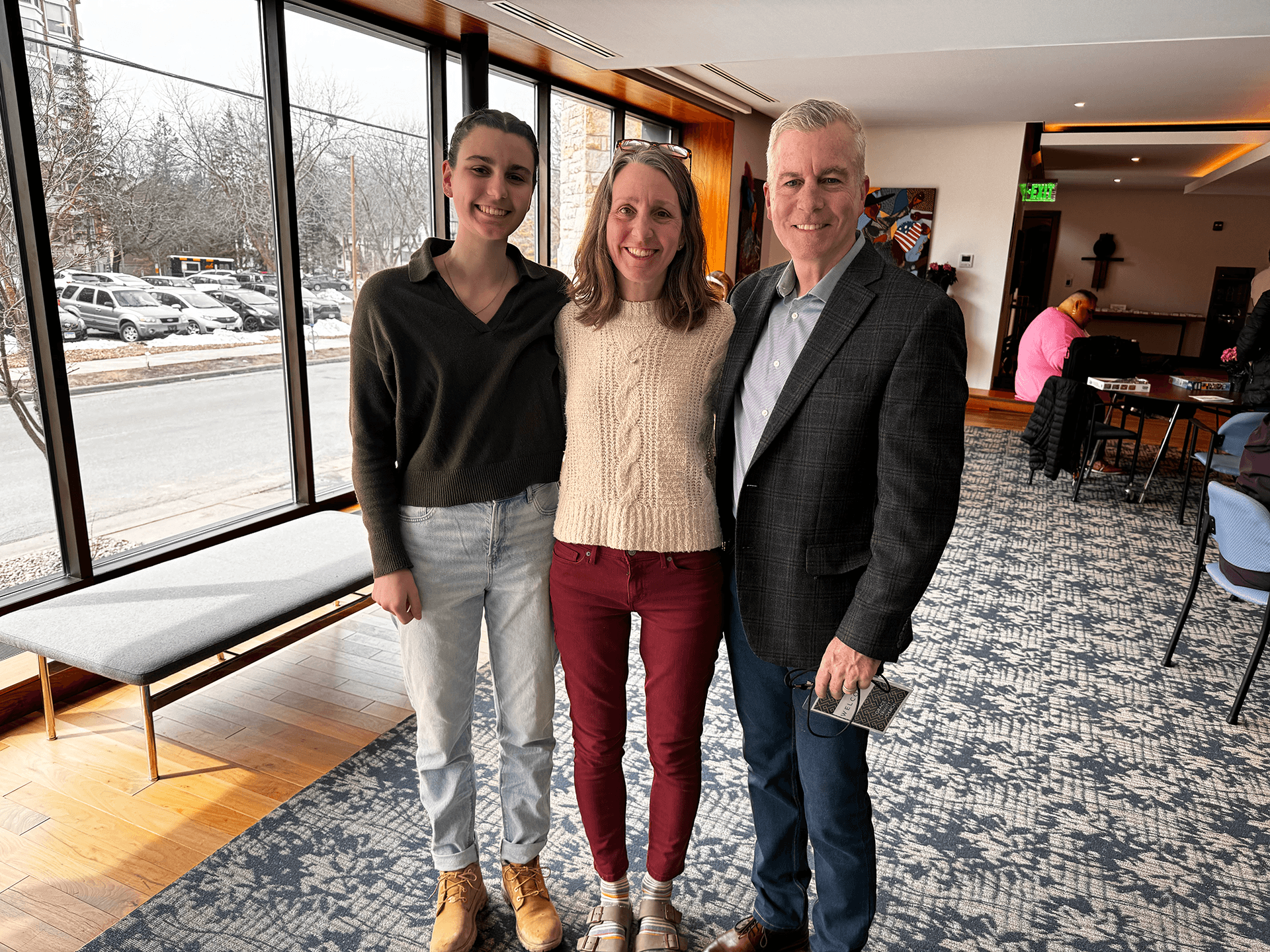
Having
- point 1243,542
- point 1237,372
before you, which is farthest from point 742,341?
point 1237,372

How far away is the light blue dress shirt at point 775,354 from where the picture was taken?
1471mm

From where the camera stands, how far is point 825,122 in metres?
1.37

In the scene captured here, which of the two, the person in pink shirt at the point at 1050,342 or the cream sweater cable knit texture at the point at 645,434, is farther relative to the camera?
the person in pink shirt at the point at 1050,342

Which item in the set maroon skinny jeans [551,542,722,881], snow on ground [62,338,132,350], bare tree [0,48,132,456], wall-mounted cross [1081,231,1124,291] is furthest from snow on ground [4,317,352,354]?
wall-mounted cross [1081,231,1124,291]

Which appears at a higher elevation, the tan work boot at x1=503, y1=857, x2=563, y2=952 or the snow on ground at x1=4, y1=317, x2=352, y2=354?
the snow on ground at x1=4, y1=317, x2=352, y2=354

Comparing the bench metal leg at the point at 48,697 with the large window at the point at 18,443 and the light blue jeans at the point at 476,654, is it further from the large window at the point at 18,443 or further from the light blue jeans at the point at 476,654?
the light blue jeans at the point at 476,654

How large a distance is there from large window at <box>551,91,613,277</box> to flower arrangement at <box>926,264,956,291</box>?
4688 millimetres

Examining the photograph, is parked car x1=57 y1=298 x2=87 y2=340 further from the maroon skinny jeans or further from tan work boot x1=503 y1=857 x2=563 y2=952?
tan work boot x1=503 y1=857 x2=563 y2=952

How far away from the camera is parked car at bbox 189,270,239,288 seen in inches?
149

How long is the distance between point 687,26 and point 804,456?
13.6 ft

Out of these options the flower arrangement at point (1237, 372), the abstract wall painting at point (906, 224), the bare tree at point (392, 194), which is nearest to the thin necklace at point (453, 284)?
the bare tree at point (392, 194)

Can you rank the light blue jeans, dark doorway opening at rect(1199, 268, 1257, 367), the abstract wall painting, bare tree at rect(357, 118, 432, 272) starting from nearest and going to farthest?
the light blue jeans, bare tree at rect(357, 118, 432, 272), the abstract wall painting, dark doorway opening at rect(1199, 268, 1257, 367)

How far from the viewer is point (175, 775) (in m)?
2.50

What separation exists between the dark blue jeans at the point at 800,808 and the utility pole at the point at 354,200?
11.9ft
